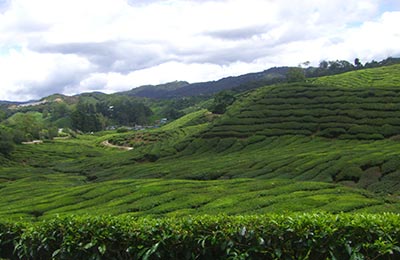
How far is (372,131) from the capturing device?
69.8 meters

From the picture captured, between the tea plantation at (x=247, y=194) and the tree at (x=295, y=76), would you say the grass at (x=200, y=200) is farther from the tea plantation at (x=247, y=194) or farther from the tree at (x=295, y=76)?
the tree at (x=295, y=76)

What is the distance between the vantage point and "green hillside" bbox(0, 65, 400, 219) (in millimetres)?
29656

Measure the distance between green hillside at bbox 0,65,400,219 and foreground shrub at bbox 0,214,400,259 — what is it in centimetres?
843

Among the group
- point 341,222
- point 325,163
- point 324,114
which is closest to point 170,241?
point 341,222

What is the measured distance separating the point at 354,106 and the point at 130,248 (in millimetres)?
79079

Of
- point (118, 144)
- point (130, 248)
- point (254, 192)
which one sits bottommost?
point (118, 144)

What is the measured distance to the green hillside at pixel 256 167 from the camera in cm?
2966

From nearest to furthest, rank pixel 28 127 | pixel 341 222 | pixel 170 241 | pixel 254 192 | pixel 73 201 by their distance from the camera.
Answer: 1. pixel 341 222
2. pixel 170 241
3. pixel 254 192
4. pixel 73 201
5. pixel 28 127

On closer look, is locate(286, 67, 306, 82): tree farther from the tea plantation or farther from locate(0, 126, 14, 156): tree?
locate(0, 126, 14, 156): tree

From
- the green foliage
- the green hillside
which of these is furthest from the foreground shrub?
the green foliage

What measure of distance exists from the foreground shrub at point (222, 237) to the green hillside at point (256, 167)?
8.43m

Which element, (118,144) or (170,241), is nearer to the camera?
(170,241)

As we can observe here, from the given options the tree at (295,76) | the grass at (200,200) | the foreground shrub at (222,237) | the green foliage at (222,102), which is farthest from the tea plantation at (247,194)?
the tree at (295,76)

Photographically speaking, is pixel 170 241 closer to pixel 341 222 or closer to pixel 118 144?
pixel 341 222
